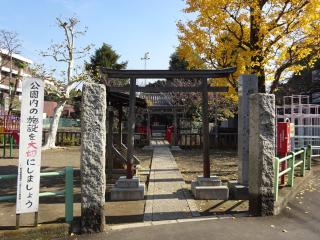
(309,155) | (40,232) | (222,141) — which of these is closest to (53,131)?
(222,141)

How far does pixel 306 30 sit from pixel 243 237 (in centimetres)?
998

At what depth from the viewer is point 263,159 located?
6961 mm

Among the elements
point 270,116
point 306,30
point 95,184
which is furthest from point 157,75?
point 306,30

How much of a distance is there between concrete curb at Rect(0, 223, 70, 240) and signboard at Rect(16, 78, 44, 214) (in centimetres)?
32

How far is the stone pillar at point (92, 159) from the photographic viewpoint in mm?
6082

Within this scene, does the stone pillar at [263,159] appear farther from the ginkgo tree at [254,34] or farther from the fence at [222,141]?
the fence at [222,141]

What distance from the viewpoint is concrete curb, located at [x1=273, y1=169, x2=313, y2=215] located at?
7220 millimetres

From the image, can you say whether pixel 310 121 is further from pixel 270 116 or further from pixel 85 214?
pixel 85 214

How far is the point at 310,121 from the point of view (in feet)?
60.6

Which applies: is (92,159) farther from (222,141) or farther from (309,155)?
(222,141)

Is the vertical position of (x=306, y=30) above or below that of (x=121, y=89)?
above

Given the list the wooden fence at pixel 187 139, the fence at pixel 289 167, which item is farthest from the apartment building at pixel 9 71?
the fence at pixel 289 167

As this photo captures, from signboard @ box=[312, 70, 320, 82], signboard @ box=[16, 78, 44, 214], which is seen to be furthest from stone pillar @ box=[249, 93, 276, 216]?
signboard @ box=[312, 70, 320, 82]

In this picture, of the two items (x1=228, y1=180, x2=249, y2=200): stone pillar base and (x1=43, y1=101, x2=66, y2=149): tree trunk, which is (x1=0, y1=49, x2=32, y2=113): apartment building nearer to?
(x1=43, y1=101, x2=66, y2=149): tree trunk
